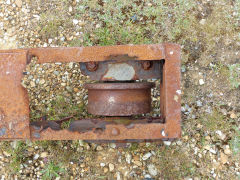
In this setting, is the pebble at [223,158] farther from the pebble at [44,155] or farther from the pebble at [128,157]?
the pebble at [44,155]

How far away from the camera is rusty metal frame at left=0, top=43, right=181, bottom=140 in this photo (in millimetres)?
2303

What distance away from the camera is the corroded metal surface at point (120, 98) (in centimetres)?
251

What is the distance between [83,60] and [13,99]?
0.70 meters

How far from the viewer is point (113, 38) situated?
365 centimetres

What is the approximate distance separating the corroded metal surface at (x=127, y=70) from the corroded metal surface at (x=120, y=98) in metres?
0.08

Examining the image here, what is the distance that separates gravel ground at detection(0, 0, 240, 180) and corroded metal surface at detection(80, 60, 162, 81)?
97 cm

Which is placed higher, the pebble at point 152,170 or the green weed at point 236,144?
the green weed at point 236,144

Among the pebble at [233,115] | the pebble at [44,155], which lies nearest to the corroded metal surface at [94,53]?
the pebble at [44,155]

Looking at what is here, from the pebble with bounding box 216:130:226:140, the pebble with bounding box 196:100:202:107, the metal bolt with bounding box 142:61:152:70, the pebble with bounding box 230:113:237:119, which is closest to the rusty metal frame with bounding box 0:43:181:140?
the metal bolt with bounding box 142:61:152:70

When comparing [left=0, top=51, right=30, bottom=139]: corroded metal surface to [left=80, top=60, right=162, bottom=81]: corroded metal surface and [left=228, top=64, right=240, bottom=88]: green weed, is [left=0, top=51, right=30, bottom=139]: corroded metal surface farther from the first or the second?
[left=228, top=64, right=240, bottom=88]: green weed

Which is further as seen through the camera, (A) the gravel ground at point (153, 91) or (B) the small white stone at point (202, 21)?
(B) the small white stone at point (202, 21)

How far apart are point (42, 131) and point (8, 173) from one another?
1.49 m

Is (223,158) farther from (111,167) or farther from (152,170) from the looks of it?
(111,167)

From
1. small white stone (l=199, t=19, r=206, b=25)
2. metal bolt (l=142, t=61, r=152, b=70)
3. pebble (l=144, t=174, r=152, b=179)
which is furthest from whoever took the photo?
small white stone (l=199, t=19, r=206, b=25)
